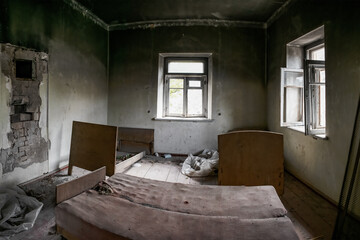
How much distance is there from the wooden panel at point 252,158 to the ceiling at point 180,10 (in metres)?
2.81

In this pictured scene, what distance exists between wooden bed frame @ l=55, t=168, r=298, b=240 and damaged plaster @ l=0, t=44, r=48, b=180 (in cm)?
180

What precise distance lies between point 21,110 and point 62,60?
3.49 feet

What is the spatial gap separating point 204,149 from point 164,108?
4.17 ft

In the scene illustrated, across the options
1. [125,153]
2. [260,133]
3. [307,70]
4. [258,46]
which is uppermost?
[258,46]

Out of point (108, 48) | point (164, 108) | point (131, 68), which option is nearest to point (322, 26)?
point (164, 108)

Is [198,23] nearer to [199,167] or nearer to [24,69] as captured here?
[199,167]

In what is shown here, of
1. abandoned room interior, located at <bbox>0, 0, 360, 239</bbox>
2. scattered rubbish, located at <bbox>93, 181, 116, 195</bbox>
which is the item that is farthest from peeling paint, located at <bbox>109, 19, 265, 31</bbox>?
scattered rubbish, located at <bbox>93, 181, 116, 195</bbox>

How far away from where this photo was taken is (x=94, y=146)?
8.69 ft

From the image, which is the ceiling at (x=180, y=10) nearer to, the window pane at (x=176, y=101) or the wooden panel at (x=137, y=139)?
the window pane at (x=176, y=101)

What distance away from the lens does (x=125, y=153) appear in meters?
4.53

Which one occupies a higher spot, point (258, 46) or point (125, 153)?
point (258, 46)

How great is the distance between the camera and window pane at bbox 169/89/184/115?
4633 millimetres

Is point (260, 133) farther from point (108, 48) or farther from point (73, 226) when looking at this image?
point (108, 48)

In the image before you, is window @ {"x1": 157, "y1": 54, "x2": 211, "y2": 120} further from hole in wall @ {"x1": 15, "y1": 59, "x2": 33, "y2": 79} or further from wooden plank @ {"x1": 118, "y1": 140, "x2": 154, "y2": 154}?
hole in wall @ {"x1": 15, "y1": 59, "x2": 33, "y2": 79}
